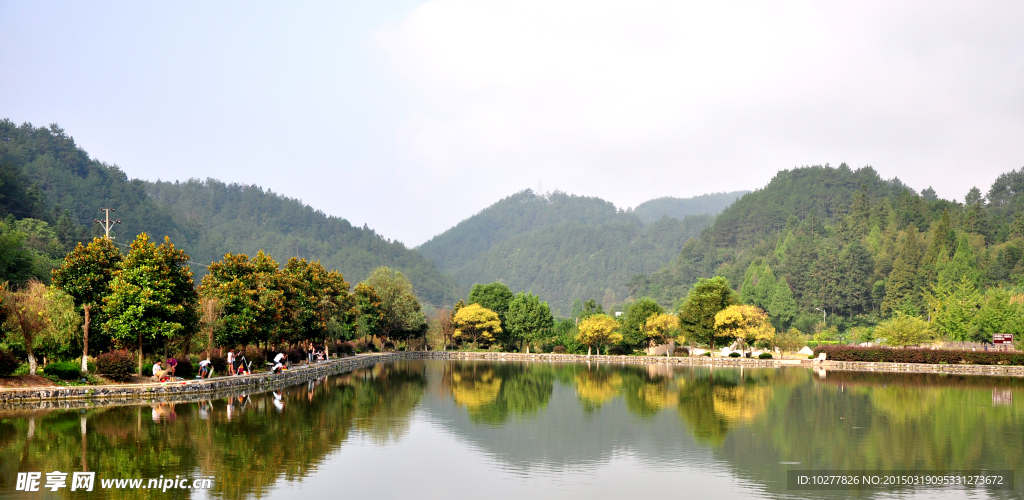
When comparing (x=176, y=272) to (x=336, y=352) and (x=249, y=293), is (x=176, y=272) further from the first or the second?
(x=336, y=352)

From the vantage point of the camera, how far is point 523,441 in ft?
87.1

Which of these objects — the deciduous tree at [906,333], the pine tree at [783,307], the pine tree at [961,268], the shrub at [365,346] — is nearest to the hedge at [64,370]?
the shrub at [365,346]

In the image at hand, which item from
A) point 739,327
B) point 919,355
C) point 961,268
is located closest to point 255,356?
point 739,327

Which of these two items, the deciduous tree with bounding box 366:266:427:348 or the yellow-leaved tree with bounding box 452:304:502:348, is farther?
the yellow-leaved tree with bounding box 452:304:502:348

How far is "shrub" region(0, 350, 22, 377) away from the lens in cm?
3167

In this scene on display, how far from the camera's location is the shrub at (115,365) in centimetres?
3450

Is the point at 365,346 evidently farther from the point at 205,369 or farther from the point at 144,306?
the point at 144,306

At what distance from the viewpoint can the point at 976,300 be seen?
82062 mm

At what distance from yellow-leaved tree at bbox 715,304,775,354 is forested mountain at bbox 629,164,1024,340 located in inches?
743

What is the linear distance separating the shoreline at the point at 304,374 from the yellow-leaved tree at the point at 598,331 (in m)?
2.07

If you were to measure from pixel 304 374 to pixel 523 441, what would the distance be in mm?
27001

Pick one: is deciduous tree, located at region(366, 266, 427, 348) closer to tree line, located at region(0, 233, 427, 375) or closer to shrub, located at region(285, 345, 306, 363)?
shrub, located at region(285, 345, 306, 363)

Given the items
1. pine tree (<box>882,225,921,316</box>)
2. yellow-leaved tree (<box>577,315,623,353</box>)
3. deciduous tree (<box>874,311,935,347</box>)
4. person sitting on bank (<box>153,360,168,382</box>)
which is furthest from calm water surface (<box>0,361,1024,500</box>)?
pine tree (<box>882,225,921,316</box>)

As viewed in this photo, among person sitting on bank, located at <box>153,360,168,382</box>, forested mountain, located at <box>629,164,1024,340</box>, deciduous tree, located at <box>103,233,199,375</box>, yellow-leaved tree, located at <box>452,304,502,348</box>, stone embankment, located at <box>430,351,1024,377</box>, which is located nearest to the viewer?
deciduous tree, located at <box>103,233,199,375</box>
